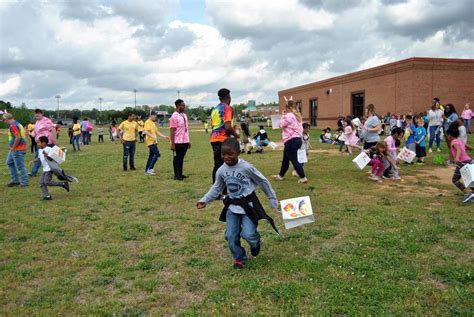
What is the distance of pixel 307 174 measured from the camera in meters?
10.6

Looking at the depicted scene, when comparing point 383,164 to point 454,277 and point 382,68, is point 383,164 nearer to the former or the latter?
point 454,277

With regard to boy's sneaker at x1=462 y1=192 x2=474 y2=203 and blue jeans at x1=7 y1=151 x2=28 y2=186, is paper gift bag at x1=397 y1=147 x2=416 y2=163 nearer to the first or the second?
boy's sneaker at x1=462 y1=192 x2=474 y2=203

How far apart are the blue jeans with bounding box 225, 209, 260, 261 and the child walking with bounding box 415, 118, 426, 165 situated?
9.59 m

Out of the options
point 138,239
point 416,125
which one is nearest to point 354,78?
point 416,125

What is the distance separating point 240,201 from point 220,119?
3343 mm

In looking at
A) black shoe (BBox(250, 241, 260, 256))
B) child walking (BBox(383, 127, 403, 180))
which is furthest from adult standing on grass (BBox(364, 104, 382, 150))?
black shoe (BBox(250, 241, 260, 256))

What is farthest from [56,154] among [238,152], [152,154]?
[238,152]

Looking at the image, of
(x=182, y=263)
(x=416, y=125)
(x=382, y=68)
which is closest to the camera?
(x=182, y=263)

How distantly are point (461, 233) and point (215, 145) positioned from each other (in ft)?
14.2

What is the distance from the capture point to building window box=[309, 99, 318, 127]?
40750 millimetres

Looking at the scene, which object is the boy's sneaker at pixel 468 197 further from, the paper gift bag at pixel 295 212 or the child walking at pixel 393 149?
the paper gift bag at pixel 295 212

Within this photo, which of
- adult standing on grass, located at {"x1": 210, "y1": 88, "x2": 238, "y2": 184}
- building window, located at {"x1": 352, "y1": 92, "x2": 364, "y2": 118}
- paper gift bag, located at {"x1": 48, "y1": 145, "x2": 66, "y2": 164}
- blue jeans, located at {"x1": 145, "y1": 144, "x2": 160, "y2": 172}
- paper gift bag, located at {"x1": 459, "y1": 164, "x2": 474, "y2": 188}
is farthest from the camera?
building window, located at {"x1": 352, "y1": 92, "x2": 364, "y2": 118}

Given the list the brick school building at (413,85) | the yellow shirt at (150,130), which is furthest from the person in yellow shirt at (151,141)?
the brick school building at (413,85)

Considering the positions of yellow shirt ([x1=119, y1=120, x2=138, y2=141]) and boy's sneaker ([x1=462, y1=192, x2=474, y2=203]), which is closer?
boy's sneaker ([x1=462, y1=192, x2=474, y2=203])
